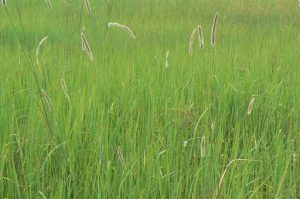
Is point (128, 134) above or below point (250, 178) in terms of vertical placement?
above

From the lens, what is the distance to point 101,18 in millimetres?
4488

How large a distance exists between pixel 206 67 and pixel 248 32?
182 cm

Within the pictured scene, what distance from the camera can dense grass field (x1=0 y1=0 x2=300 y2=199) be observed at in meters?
1.45

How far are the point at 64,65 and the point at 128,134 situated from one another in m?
1.12

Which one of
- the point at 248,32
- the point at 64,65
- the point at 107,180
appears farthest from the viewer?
the point at 248,32

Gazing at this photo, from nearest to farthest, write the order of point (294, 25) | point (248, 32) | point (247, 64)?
point (247, 64) → point (248, 32) → point (294, 25)

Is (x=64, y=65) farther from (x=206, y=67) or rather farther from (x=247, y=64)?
(x=247, y=64)

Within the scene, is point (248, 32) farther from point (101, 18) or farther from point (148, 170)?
point (148, 170)

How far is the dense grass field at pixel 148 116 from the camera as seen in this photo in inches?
57.1

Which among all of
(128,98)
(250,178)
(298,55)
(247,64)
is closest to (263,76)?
(247,64)

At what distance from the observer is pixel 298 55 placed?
3021 mm

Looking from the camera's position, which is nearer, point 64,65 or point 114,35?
point 64,65

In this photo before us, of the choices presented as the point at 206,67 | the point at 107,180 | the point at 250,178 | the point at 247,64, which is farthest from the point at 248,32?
the point at 107,180

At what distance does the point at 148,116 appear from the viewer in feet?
6.11
